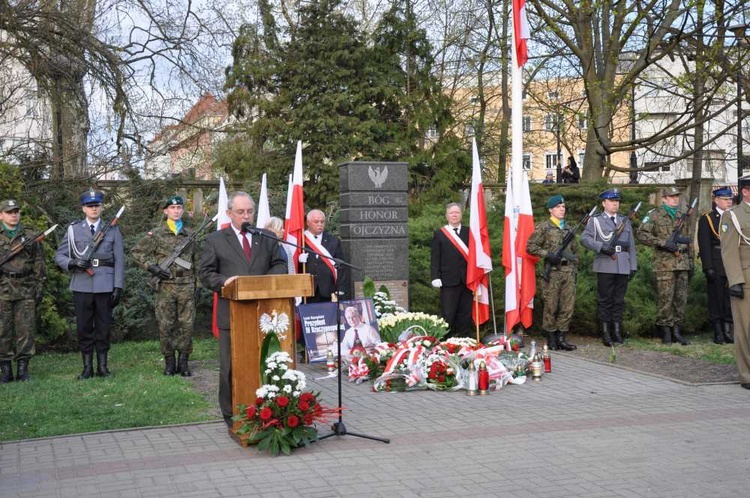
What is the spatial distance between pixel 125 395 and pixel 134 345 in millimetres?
4833

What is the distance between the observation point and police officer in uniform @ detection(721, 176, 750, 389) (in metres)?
9.45

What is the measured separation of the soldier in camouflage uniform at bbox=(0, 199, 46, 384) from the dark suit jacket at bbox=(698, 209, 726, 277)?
30.9 ft

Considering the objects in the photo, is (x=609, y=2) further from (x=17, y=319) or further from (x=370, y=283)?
(x=17, y=319)

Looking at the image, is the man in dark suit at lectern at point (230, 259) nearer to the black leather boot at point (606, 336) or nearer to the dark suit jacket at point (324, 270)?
the dark suit jacket at point (324, 270)

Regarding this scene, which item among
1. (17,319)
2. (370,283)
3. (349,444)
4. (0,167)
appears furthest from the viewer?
(0,167)

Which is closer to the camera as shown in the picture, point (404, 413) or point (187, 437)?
point (187, 437)

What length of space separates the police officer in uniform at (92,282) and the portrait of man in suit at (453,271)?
14.0 feet

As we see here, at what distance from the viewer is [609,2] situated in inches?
669

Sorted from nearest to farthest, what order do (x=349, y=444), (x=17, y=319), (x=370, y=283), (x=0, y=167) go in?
(x=349, y=444)
(x=17, y=319)
(x=370, y=283)
(x=0, y=167)

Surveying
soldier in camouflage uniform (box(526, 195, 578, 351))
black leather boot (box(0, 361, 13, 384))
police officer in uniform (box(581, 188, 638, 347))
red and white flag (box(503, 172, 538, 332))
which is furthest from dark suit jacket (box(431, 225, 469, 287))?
black leather boot (box(0, 361, 13, 384))

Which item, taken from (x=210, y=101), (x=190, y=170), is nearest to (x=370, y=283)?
(x=190, y=170)

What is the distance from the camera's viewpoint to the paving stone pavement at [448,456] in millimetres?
5797

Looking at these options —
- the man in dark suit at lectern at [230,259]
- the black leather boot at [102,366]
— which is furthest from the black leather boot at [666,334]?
the black leather boot at [102,366]

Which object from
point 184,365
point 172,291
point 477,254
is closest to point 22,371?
point 184,365
